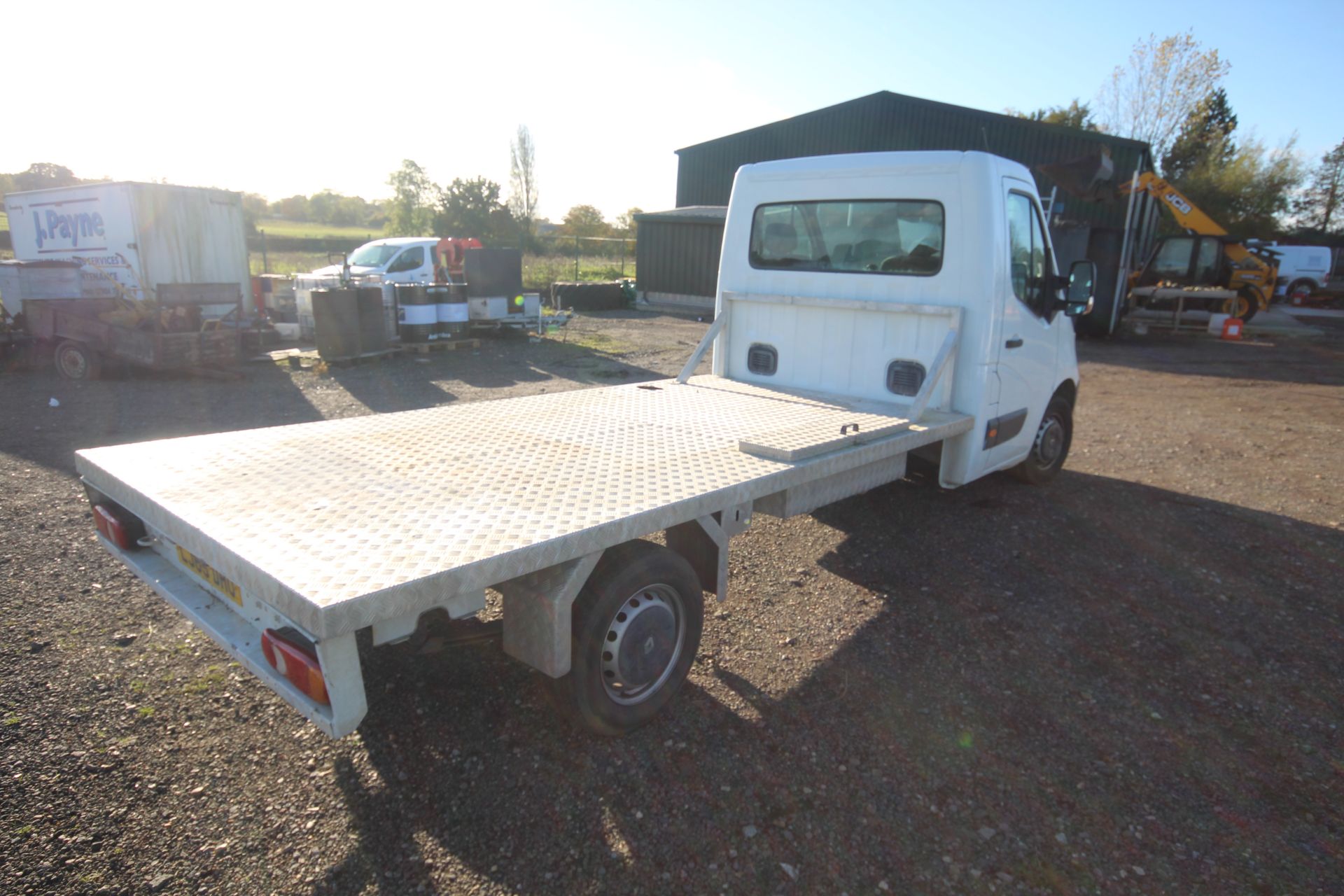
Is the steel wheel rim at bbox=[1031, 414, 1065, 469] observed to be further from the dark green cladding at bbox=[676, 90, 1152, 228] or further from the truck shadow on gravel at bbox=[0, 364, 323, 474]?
the dark green cladding at bbox=[676, 90, 1152, 228]

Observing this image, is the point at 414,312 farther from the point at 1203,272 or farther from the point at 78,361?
the point at 1203,272

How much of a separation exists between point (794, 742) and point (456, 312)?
455 inches

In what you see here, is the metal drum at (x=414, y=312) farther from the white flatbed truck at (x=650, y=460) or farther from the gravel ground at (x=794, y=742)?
the white flatbed truck at (x=650, y=460)

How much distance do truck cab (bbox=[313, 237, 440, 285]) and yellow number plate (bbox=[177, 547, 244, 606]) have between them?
42.9 ft

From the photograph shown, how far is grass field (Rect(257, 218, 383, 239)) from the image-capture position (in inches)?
1654

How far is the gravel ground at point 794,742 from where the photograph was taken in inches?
93.6

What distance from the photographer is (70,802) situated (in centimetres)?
253

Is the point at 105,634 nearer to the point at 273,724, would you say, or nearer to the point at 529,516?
the point at 273,724

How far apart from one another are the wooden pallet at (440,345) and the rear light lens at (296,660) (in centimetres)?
1082

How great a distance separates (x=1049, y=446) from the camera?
19.9 ft

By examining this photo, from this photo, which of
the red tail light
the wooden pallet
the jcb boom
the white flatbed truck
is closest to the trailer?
the wooden pallet

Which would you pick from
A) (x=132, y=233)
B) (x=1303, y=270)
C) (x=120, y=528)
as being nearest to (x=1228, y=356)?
(x=120, y=528)

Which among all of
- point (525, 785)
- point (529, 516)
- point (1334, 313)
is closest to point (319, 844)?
point (525, 785)

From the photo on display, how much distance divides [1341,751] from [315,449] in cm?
453
